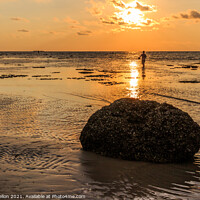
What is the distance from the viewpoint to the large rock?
667 cm

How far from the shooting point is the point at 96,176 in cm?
571

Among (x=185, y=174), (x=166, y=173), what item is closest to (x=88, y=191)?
(x=166, y=173)

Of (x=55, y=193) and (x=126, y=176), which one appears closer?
(x=55, y=193)

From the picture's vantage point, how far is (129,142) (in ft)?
22.3

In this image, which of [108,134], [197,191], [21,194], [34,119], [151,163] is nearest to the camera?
[21,194]

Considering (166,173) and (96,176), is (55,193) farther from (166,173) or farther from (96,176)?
(166,173)

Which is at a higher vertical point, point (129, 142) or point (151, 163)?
point (129, 142)

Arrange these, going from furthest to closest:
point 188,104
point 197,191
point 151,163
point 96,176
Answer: point 188,104 < point 151,163 < point 96,176 < point 197,191

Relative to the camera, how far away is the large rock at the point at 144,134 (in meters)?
6.67

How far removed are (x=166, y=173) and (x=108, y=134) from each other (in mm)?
1888

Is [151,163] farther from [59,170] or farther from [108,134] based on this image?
[59,170]

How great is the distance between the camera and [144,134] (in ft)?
22.4

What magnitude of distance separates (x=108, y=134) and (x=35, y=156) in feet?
6.82

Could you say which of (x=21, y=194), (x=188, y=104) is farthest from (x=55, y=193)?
(x=188, y=104)
